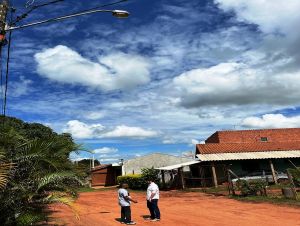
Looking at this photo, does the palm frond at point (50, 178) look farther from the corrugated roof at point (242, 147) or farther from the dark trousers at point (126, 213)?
the corrugated roof at point (242, 147)

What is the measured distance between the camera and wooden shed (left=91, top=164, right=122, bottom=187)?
1962 inches

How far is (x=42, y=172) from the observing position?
10.1 metres

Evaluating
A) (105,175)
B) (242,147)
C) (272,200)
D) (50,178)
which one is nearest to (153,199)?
(50,178)

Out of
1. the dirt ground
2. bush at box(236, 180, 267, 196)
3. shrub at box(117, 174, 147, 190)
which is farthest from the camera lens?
shrub at box(117, 174, 147, 190)

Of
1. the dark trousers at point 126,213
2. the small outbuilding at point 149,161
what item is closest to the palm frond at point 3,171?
the dark trousers at point 126,213

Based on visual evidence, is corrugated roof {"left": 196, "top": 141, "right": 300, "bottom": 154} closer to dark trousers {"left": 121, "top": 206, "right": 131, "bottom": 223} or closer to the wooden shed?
the wooden shed

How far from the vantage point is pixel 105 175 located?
50250 millimetres

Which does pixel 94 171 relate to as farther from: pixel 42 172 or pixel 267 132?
pixel 42 172

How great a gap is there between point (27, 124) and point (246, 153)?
19.0m

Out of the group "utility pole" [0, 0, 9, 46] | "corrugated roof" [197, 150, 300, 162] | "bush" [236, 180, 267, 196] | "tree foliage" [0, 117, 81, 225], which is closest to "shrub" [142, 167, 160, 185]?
"corrugated roof" [197, 150, 300, 162]

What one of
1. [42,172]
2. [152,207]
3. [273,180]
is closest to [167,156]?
[273,180]

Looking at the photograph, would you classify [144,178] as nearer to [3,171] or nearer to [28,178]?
[28,178]

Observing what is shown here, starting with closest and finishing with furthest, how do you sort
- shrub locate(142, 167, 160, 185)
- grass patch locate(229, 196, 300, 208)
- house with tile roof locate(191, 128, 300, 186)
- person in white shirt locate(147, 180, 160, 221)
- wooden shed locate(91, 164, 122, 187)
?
person in white shirt locate(147, 180, 160, 221)
grass patch locate(229, 196, 300, 208)
house with tile roof locate(191, 128, 300, 186)
shrub locate(142, 167, 160, 185)
wooden shed locate(91, 164, 122, 187)

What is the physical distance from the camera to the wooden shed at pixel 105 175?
4984cm
